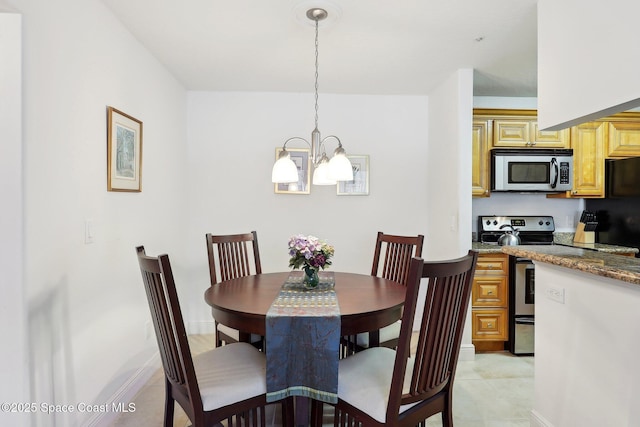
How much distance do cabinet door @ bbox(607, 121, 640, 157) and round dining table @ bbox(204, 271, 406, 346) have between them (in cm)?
265

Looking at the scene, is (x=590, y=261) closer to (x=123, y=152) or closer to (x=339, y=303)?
(x=339, y=303)

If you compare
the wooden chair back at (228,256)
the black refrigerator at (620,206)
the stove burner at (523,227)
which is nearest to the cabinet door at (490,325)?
the stove burner at (523,227)

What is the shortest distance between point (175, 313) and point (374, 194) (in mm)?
2603

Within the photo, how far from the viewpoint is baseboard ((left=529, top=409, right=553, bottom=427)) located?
5.97 ft

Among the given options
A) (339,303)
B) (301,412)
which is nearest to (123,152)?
(339,303)

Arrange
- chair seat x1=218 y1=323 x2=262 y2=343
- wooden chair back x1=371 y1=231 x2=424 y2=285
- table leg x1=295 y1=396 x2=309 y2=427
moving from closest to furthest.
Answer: table leg x1=295 y1=396 x2=309 y2=427, chair seat x1=218 y1=323 x2=262 y2=343, wooden chair back x1=371 y1=231 x2=424 y2=285

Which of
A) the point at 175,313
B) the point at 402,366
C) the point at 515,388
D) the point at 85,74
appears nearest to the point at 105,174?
the point at 85,74

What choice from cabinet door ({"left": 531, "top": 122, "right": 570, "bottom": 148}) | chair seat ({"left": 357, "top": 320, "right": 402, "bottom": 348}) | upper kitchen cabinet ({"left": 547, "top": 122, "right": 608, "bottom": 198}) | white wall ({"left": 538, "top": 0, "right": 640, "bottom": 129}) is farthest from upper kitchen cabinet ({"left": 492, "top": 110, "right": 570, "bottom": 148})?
chair seat ({"left": 357, "top": 320, "right": 402, "bottom": 348})

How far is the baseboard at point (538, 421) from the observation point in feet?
5.97

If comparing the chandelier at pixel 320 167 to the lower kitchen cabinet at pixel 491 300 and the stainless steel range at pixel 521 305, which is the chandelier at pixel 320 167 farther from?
the stainless steel range at pixel 521 305

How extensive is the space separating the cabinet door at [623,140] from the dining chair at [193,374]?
11.7ft

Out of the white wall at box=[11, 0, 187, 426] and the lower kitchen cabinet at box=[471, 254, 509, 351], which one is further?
the lower kitchen cabinet at box=[471, 254, 509, 351]

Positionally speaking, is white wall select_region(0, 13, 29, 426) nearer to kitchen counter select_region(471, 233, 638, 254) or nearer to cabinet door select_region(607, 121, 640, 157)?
kitchen counter select_region(471, 233, 638, 254)

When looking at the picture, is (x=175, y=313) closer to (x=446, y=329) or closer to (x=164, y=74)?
(x=446, y=329)
